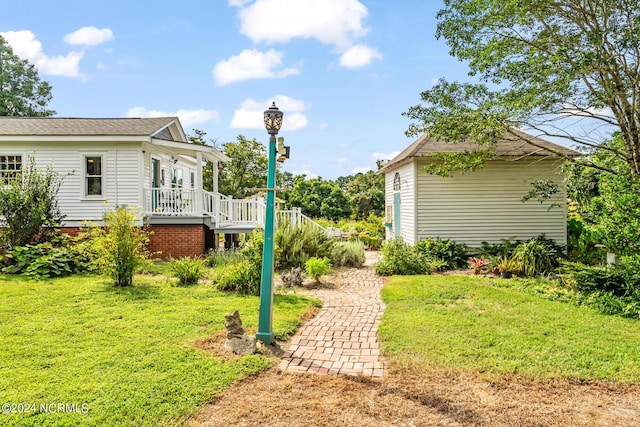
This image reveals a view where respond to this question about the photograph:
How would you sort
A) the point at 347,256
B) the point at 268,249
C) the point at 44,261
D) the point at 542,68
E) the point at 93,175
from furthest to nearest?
1. the point at 93,175
2. the point at 347,256
3. the point at 44,261
4. the point at 542,68
5. the point at 268,249

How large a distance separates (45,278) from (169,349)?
20.4 ft

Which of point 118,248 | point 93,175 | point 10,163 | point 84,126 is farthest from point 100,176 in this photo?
point 118,248

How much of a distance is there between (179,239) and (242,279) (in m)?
5.71

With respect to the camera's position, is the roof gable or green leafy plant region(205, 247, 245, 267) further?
the roof gable

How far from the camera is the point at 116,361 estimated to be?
13.5 feet

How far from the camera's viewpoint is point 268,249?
4.62 m

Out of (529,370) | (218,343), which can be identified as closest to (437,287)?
(529,370)

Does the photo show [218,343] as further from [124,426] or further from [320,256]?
[320,256]

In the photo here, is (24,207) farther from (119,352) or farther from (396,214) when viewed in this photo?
(396,214)

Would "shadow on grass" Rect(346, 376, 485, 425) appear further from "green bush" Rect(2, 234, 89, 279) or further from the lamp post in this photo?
"green bush" Rect(2, 234, 89, 279)

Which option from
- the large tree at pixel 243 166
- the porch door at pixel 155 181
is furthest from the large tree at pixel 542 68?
the large tree at pixel 243 166

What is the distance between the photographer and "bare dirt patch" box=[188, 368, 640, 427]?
3031 millimetres

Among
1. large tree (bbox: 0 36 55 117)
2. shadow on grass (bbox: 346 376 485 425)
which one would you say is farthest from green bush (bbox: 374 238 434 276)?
large tree (bbox: 0 36 55 117)

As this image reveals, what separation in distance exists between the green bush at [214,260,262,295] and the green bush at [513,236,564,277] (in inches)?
255
